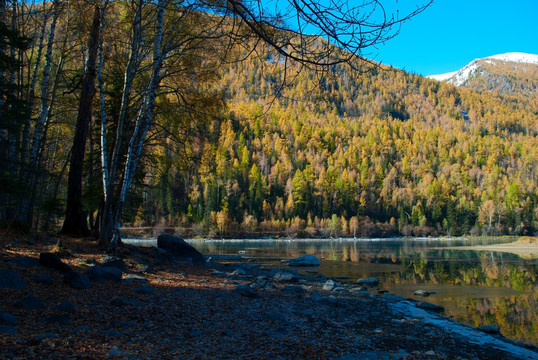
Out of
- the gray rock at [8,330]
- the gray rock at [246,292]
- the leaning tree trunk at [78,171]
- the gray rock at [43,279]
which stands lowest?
the gray rock at [246,292]

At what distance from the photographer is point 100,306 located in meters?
5.33

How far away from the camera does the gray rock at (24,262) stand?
20.9 ft

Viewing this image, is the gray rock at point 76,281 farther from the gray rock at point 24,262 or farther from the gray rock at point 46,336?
the gray rock at point 46,336

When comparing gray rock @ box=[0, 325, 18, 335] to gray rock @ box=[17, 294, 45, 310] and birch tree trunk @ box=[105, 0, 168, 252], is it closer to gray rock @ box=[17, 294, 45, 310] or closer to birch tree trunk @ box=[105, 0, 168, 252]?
gray rock @ box=[17, 294, 45, 310]

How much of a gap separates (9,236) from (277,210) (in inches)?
3678

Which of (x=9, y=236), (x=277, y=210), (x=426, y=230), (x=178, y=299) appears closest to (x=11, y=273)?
(x=178, y=299)

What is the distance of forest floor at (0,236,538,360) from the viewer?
4000 mm

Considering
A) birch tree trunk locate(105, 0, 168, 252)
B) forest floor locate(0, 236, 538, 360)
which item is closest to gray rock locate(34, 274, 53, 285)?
forest floor locate(0, 236, 538, 360)

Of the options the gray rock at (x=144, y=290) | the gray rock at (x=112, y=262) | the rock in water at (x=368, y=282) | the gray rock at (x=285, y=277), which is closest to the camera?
the gray rock at (x=144, y=290)

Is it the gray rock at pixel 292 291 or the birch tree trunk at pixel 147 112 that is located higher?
the birch tree trunk at pixel 147 112

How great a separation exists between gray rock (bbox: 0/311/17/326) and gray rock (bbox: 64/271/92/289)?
1.85 metres

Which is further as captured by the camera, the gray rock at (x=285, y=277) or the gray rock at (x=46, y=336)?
the gray rock at (x=285, y=277)

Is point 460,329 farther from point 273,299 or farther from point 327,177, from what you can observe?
point 327,177

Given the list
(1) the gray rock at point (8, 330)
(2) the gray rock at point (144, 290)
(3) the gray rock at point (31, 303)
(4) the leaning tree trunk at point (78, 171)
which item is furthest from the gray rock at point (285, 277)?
(1) the gray rock at point (8, 330)
